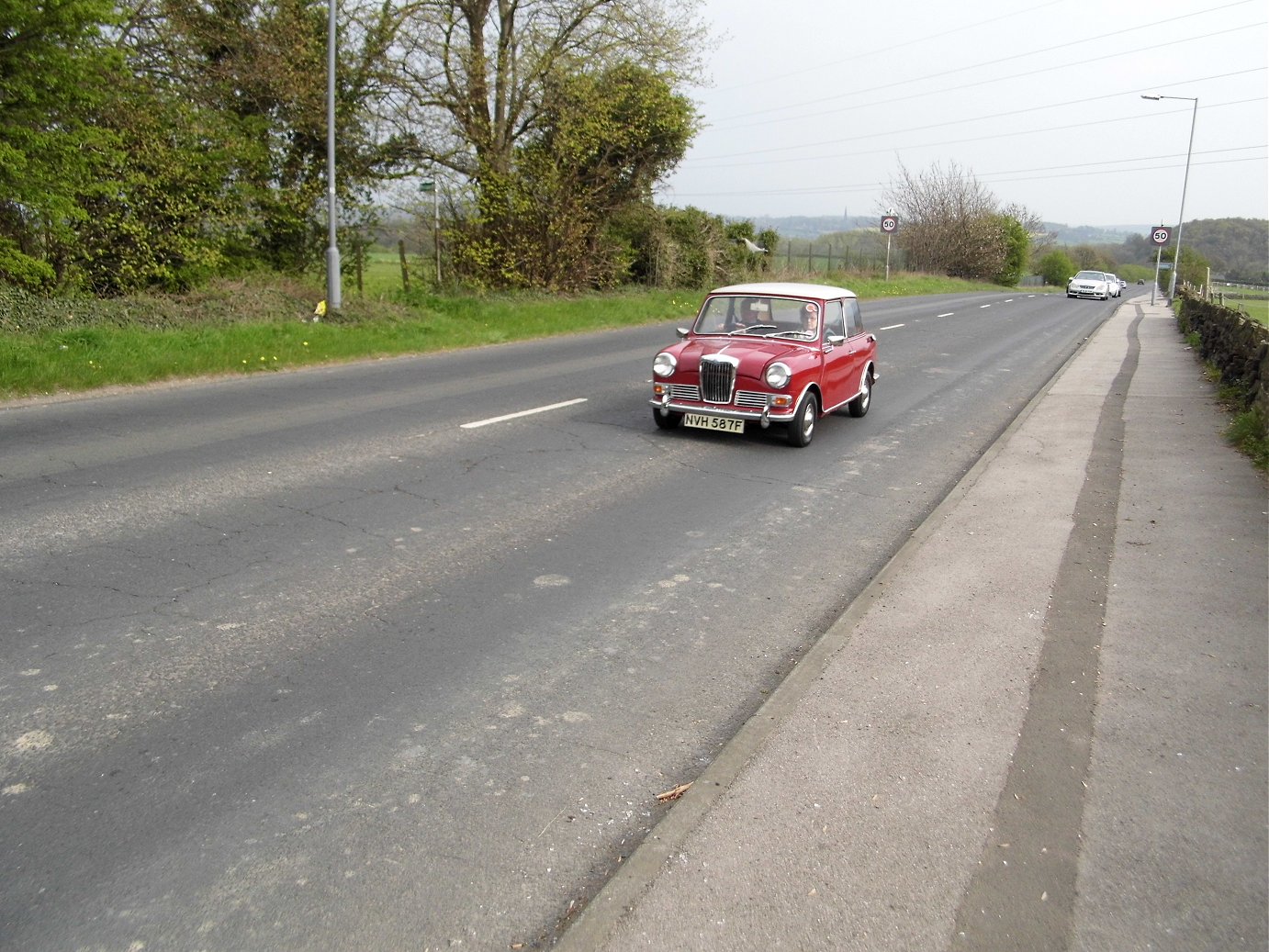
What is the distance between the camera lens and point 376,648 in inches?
187

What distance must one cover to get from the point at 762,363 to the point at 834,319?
5.13 feet

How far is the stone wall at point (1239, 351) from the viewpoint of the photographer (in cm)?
1093

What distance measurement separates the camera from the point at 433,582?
568 cm

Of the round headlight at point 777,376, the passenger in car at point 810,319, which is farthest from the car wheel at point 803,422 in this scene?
the passenger in car at point 810,319

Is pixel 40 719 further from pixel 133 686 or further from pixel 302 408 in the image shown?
pixel 302 408

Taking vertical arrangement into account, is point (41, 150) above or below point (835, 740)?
above

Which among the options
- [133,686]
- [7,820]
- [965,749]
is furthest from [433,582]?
[965,749]

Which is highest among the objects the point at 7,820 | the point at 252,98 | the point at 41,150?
the point at 252,98

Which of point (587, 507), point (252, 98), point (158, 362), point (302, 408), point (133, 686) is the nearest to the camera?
point (133, 686)

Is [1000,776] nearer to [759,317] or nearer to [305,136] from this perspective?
[759,317]

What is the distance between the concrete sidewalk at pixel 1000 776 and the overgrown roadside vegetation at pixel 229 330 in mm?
10229

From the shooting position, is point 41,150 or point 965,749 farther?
point 41,150

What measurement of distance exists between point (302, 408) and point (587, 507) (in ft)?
16.4

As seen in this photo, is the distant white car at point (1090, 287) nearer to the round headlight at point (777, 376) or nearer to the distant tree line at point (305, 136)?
the distant tree line at point (305, 136)
